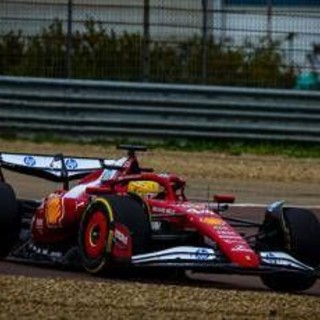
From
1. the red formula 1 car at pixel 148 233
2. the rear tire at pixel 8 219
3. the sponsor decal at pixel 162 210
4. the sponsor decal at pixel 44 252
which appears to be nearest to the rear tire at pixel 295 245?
the red formula 1 car at pixel 148 233

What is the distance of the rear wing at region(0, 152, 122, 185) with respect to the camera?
41.3 ft

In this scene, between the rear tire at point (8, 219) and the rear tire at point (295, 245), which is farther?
the rear tire at point (8, 219)

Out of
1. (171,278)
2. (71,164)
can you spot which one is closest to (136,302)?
(171,278)

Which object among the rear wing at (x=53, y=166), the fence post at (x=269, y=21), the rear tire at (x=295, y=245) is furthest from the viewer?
the fence post at (x=269, y=21)

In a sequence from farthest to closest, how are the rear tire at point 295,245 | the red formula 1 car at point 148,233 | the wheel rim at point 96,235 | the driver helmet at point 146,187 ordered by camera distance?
the driver helmet at point 146,187 → the rear tire at point 295,245 → the wheel rim at point 96,235 → the red formula 1 car at point 148,233

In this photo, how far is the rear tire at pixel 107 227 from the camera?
10875 mm

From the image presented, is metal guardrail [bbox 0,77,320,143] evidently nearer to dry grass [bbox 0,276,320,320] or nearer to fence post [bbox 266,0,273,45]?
fence post [bbox 266,0,273,45]

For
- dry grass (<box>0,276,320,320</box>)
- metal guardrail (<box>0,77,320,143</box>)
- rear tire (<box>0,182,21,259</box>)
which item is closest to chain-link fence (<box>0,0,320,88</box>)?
metal guardrail (<box>0,77,320,143</box>)

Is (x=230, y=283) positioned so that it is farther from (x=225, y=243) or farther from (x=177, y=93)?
(x=177, y=93)

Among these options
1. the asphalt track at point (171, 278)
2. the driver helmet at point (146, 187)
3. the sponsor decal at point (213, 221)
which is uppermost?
the driver helmet at point (146, 187)

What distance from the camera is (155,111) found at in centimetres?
2353

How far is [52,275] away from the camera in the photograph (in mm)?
11391

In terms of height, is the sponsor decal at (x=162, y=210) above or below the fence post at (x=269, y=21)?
below

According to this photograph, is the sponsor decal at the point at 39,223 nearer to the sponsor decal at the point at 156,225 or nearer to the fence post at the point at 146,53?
the sponsor decal at the point at 156,225
